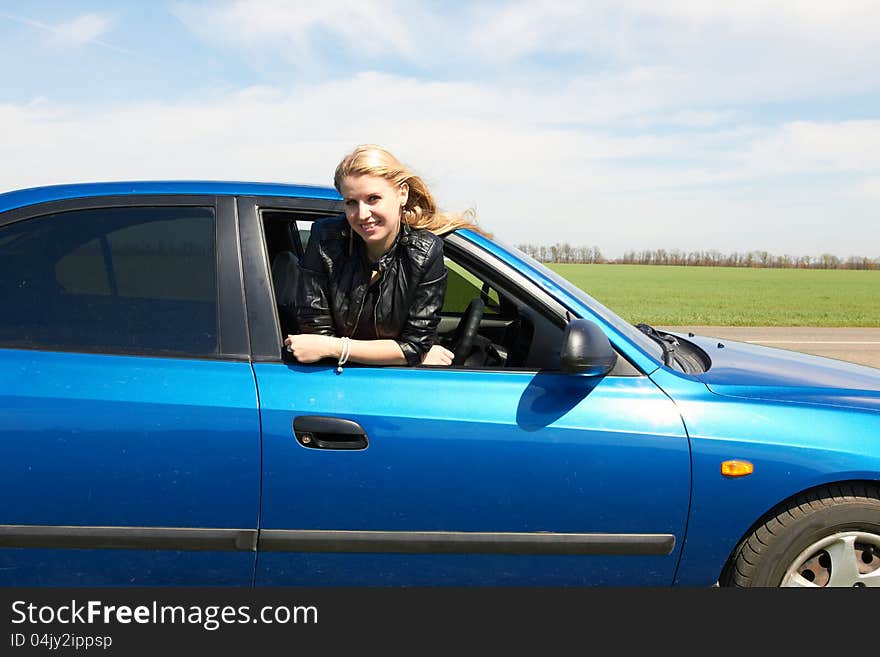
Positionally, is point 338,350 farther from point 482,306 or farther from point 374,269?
point 482,306

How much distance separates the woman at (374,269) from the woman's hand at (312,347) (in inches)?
2.4

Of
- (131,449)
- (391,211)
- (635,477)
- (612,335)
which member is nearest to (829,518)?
(635,477)

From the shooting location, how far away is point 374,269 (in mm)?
2635

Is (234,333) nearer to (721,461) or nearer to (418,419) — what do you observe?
(418,419)

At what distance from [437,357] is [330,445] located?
528mm

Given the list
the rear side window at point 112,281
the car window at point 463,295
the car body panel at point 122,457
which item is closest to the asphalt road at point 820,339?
the car window at point 463,295

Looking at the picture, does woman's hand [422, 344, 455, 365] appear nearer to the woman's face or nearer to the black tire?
the woman's face

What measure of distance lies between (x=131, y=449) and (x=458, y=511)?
98 centimetres

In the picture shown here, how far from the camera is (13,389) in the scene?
7.55 feet

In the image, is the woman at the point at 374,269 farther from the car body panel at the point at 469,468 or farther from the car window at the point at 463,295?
the car window at the point at 463,295

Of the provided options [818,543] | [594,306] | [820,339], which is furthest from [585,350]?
[820,339]

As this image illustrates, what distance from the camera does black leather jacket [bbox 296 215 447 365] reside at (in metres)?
2.56

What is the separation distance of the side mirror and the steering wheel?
0.59 metres

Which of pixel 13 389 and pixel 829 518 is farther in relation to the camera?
pixel 829 518
